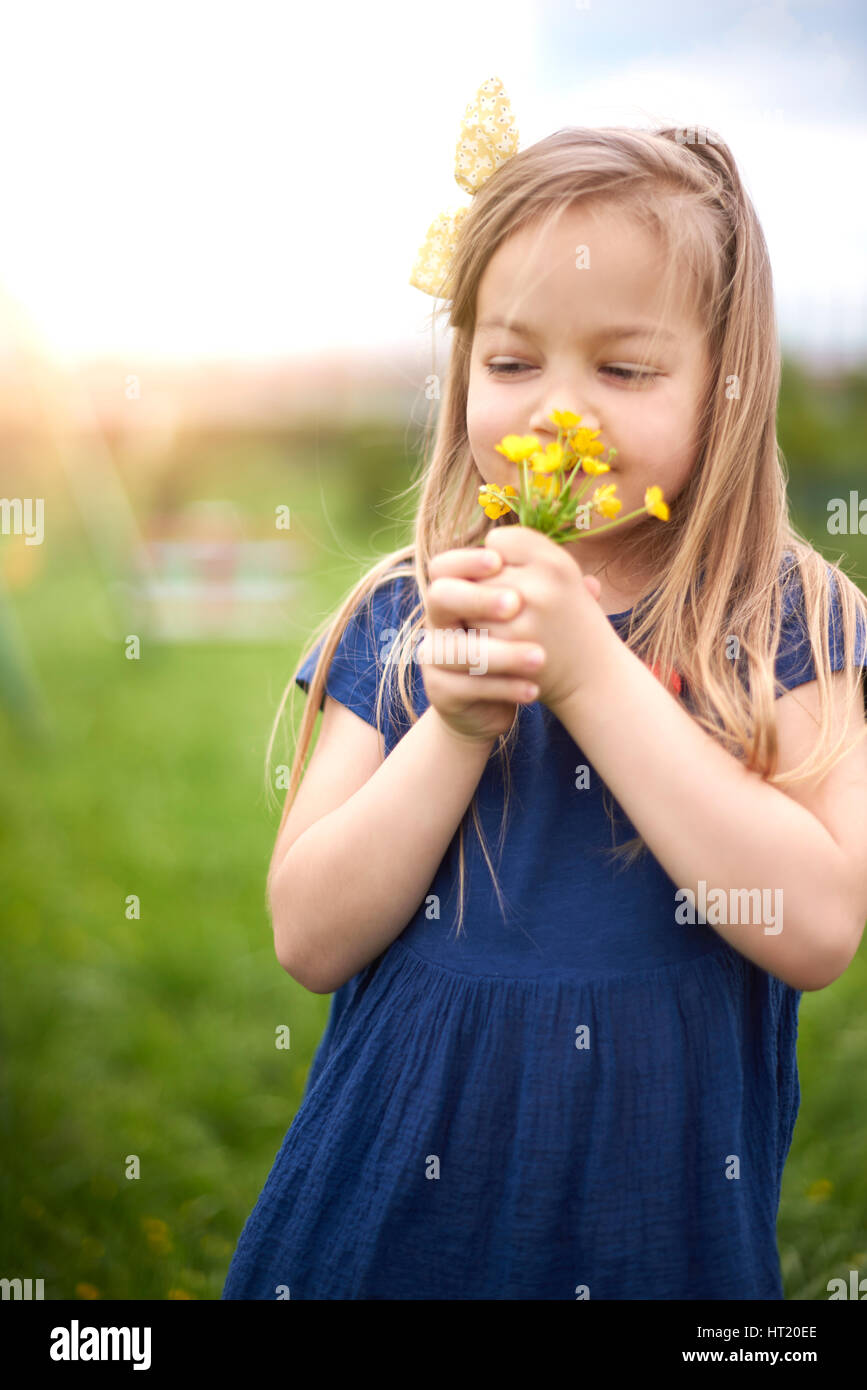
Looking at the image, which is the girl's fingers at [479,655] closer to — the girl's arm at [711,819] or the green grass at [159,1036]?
the girl's arm at [711,819]

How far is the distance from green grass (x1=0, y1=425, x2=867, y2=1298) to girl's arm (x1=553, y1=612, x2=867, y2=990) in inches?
24.6

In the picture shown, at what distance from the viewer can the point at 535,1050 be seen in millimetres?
1251

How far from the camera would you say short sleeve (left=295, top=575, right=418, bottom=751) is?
4.65 feet

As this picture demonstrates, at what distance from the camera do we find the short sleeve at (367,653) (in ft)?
4.65

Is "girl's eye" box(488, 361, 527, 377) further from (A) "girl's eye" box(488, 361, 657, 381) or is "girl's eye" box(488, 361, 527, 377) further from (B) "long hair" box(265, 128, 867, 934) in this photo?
(B) "long hair" box(265, 128, 867, 934)

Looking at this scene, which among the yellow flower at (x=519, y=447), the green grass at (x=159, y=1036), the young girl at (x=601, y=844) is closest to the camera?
the yellow flower at (x=519, y=447)

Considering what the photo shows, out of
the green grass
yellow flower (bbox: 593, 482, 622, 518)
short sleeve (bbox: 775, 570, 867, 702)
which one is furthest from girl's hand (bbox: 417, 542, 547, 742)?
the green grass

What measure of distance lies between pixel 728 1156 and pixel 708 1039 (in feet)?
0.41

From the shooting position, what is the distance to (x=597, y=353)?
1197mm

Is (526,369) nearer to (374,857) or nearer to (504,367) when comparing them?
(504,367)

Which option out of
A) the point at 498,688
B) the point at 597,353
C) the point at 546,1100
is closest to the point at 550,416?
the point at 597,353

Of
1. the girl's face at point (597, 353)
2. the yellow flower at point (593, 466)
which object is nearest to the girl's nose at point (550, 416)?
the girl's face at point (597, 353)

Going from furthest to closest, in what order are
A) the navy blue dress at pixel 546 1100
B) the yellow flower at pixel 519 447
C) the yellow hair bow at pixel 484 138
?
the yellow hair bow at pixel 484 138, the navy blue dress at pixel 546 1100, the yellow flower at pixel 519 447

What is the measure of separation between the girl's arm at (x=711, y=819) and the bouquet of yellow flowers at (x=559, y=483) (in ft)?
0.35
